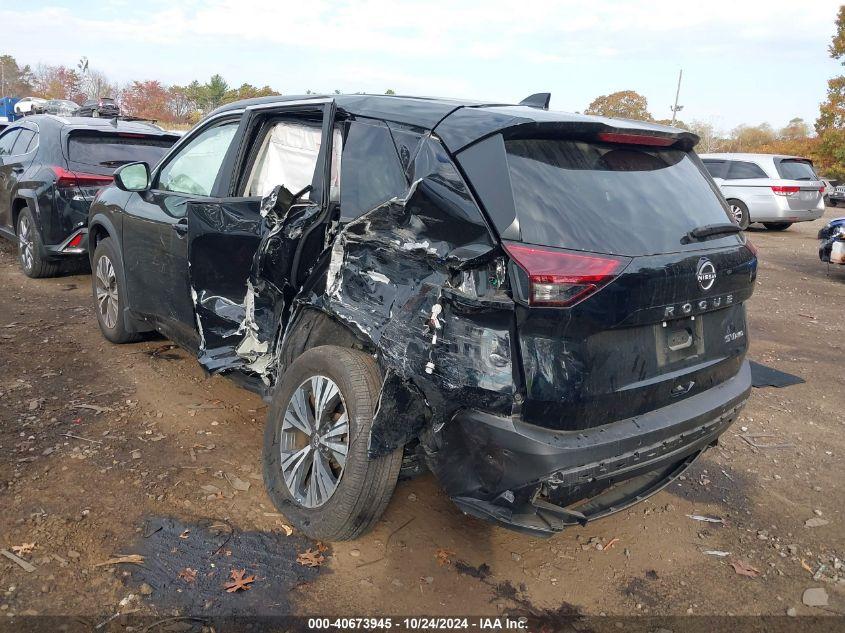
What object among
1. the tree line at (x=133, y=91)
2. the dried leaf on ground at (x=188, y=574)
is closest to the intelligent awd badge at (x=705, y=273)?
the dried leaf on ground at (x=188, y=574)

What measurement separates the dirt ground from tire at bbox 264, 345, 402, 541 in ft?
0.54

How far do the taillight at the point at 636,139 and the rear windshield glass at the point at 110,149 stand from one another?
570 cm

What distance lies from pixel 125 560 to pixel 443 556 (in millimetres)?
1350

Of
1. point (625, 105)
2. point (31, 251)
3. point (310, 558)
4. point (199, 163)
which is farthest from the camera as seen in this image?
point (625, 105)

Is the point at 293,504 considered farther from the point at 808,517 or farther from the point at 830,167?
the point at 830,167

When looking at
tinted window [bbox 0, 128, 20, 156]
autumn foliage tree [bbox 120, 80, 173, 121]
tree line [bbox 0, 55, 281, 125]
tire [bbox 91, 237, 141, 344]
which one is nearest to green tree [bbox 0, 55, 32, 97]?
tree line [bbox 0, 55, 281, 125]

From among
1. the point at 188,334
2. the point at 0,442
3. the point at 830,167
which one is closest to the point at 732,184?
A: the point at 188,334

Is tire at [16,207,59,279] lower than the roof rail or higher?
lower

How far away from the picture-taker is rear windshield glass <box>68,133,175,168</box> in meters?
7.12

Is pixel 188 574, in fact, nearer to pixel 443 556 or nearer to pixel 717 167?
pixel 443 556

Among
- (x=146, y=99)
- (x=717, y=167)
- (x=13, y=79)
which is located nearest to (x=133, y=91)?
(x=146, y=99)

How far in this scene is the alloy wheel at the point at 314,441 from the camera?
2.88 metres

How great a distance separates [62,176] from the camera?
6.90m

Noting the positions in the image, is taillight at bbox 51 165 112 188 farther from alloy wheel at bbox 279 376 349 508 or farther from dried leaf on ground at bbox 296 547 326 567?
dried leaf on ground at bbox 296 547 326 567
